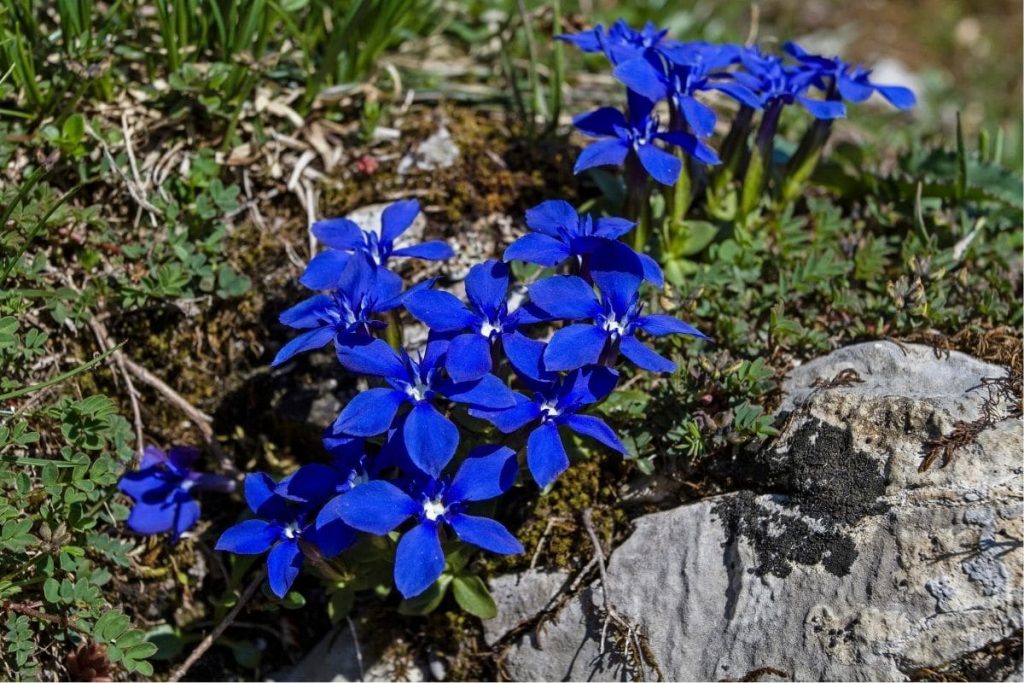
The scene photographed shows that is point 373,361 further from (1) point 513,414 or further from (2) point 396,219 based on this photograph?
→ (2) point 396,219

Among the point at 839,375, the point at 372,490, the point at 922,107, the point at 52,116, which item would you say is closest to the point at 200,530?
the point at 372,490

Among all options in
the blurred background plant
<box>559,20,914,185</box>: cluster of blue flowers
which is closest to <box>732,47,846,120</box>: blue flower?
<box>559,20,914,185</box>: cluster of blue flowers

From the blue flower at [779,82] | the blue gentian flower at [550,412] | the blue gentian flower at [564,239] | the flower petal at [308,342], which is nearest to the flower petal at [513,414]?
the blue gentian flower at [550,412]

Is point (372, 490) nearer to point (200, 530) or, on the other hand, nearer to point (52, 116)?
point (200, 530)

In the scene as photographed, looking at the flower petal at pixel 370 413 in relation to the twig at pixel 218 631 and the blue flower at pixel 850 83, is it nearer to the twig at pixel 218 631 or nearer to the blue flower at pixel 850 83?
the twig at pixel 218 631

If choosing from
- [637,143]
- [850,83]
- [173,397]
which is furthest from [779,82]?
[173,397]

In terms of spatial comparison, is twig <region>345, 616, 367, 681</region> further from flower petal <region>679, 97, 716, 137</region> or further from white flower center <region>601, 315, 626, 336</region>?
flower petal <region>679, 97, 716, 137</region>
